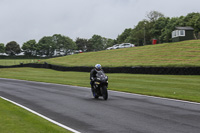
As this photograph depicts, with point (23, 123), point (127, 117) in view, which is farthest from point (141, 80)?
point (23, 123)

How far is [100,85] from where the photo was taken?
13258 mm

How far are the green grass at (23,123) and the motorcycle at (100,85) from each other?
4255 mm

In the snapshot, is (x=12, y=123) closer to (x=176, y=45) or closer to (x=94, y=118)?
(x=94, y=118)

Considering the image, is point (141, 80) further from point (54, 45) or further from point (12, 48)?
point (12, 48)

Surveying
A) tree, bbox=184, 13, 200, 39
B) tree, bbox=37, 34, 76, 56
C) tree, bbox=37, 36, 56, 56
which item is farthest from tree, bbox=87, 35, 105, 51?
tree, bbox=184, 13, 200, 39

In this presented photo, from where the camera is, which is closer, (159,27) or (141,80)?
(141,80)

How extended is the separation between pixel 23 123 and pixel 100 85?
5.73 m

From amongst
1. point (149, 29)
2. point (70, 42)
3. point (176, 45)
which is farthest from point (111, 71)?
point (70, 42)

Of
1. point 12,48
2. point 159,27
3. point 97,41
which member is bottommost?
point 12,48

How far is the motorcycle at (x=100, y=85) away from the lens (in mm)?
13180

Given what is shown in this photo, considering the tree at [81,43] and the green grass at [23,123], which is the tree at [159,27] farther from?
the green grass at [23,123]

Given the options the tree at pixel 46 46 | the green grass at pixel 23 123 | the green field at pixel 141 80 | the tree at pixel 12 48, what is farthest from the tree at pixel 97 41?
the green grass at pixel 23 123

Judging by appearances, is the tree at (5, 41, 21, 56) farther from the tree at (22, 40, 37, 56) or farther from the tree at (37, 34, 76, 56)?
the tree at (37, 34, 76, 56)

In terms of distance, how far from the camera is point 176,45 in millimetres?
52531
